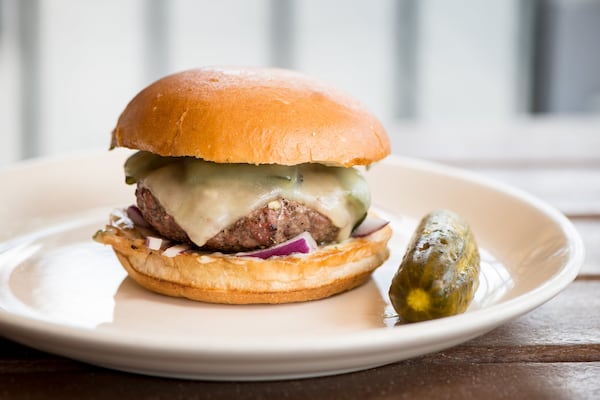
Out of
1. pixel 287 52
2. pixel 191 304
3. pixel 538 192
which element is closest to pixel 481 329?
pixel 191 304

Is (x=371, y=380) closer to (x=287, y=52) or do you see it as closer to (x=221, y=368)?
(x=221, y=368)

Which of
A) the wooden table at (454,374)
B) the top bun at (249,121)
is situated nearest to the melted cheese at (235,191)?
the top bun at (249,121)

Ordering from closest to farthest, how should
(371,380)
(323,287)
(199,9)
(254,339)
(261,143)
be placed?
1. (254,339)
2. (371,380)
3. (261,143)
4. (323,287)
5. (199,9)

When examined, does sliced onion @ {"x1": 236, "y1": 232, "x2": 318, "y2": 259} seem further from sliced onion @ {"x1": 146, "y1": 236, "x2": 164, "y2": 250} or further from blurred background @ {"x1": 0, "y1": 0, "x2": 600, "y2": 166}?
blurred background @ {"x1": 0, "y1": 0, "x2": 600, "y2": 166}

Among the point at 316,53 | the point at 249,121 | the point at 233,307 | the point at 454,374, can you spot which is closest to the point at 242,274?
the point at 233,307

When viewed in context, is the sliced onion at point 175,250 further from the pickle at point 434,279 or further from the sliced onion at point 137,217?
the pickle at point 434,279

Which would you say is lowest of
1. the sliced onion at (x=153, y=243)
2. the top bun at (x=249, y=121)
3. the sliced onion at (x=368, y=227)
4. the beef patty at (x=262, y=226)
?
the sliced onion at (x=368, y=227)

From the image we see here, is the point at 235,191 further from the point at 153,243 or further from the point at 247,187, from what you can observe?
the point at 153,243
